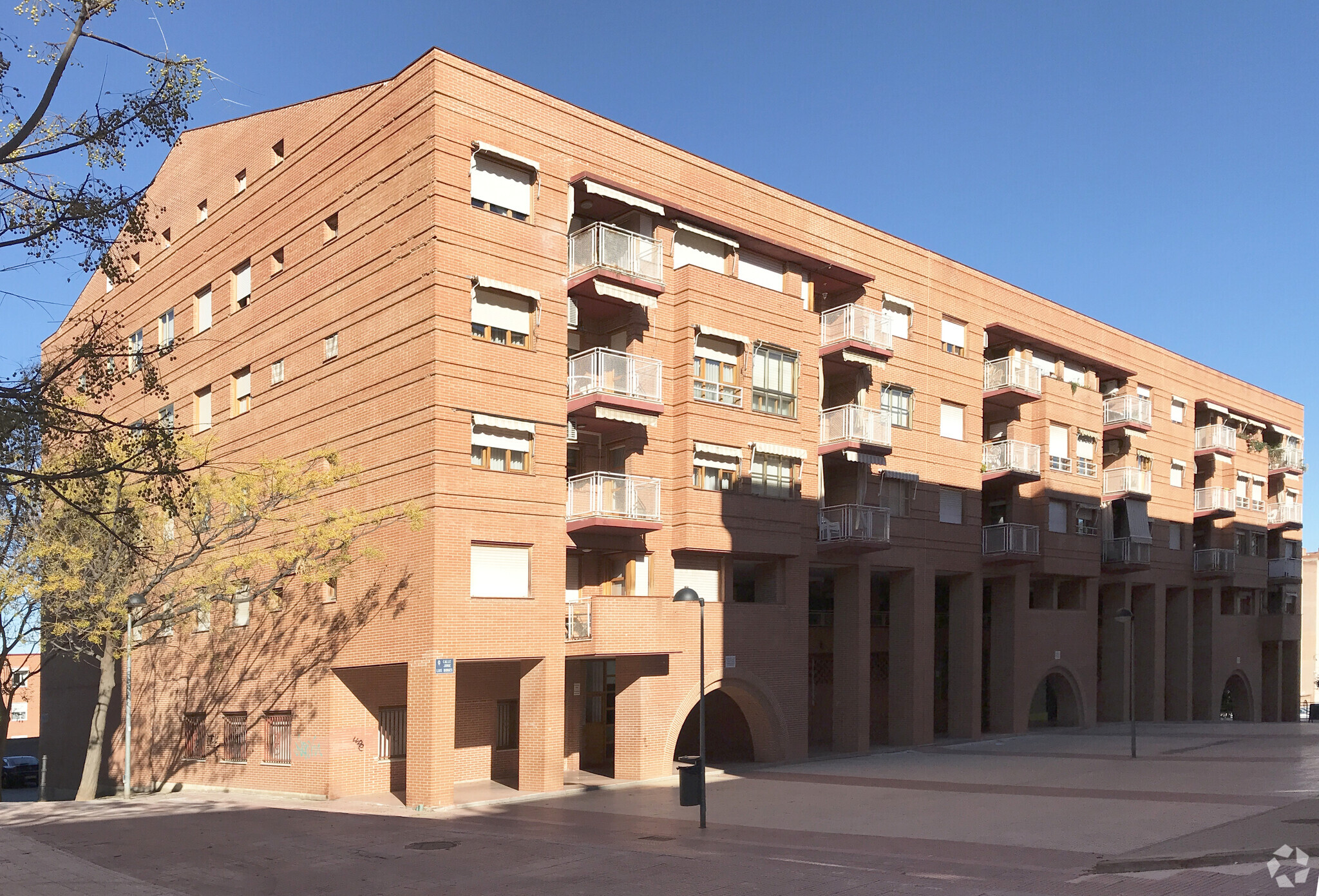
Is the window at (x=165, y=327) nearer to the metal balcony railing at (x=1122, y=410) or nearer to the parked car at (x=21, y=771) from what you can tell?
the parked car at (x=21, y=771)

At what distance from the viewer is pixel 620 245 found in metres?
26.6

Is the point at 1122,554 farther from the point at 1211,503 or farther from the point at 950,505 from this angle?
the point at 950,505

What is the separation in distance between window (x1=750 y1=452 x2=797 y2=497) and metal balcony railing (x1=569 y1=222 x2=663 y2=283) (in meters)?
5.51

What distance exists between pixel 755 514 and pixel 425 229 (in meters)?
10.9

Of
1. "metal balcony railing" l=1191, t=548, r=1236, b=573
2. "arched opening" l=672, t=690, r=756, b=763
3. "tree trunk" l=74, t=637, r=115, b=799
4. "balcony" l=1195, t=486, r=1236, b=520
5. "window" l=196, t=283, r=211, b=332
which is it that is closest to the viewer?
"tree trunk" l=74, t=637, r=115, b=799

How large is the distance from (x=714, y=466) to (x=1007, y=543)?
1297 centimetres

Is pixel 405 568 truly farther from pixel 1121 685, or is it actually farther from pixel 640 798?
pixel 1121 685

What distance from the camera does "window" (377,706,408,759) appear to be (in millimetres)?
26469

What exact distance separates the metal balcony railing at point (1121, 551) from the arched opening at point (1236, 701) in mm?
14155

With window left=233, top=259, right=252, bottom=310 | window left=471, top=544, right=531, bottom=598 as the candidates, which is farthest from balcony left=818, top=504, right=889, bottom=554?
window left=233, top=259, right=252, bottom=310

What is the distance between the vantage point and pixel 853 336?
31500 mm

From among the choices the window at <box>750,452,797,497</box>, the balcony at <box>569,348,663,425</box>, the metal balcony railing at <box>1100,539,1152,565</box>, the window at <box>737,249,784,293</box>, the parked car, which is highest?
the window at <box>737,249,784,293</box>

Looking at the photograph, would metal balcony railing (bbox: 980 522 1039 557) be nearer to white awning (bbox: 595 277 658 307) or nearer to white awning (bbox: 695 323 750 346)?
white awning (bbox: 695 323 750 346)

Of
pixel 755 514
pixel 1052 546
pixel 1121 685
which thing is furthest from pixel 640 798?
pixel 1121 685
